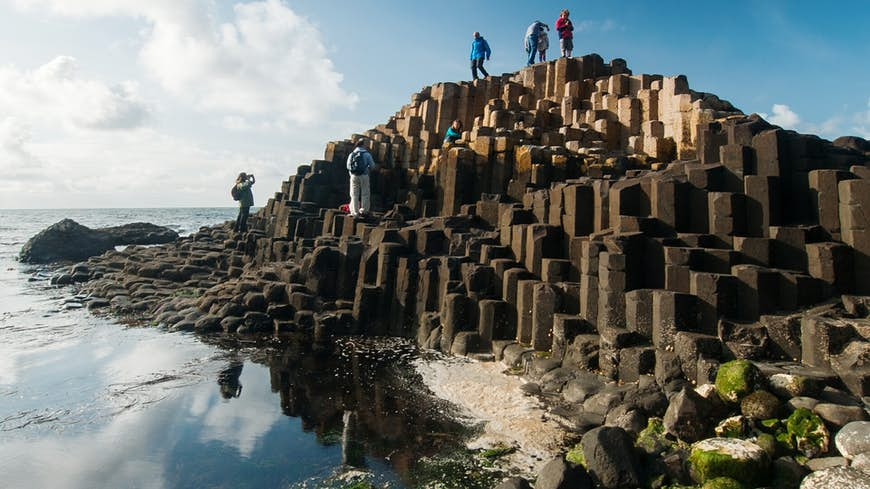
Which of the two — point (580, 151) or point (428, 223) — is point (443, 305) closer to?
point (428, 223)

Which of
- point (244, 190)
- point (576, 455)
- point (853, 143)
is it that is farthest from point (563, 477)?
point (244, 190)

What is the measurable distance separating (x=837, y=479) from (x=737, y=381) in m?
1.69

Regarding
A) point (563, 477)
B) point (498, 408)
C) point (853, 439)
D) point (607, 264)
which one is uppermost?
point (607, 264)

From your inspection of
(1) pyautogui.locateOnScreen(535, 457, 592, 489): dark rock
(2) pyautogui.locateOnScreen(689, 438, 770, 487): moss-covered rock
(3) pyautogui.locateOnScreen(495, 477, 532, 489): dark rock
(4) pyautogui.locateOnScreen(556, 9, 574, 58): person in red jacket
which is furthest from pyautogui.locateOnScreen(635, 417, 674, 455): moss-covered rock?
(4) pyautogui.locateOnScreen(556, 9, 574, 58): person in red jacket

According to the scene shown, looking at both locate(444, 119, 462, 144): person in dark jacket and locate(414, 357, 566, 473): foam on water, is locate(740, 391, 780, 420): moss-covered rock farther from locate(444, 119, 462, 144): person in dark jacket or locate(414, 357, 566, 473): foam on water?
locate(444, 119, 462, 144): person in dark jacket

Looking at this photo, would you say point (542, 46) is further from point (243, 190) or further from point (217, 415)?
point (217, 415)

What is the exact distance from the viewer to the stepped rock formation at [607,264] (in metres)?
6.97

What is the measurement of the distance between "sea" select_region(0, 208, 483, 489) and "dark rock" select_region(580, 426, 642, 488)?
1174mm

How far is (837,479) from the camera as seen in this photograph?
14.0 feet

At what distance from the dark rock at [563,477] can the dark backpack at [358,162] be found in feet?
38.8

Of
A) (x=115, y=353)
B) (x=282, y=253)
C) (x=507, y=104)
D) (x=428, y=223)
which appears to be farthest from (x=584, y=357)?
(x=507, y=104)

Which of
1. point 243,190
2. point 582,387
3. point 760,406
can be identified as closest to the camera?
point 760,406

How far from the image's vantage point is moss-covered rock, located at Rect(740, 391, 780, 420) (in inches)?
218

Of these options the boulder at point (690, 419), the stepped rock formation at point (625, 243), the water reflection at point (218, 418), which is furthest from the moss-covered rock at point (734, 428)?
the water reflection at point (218, 418)
